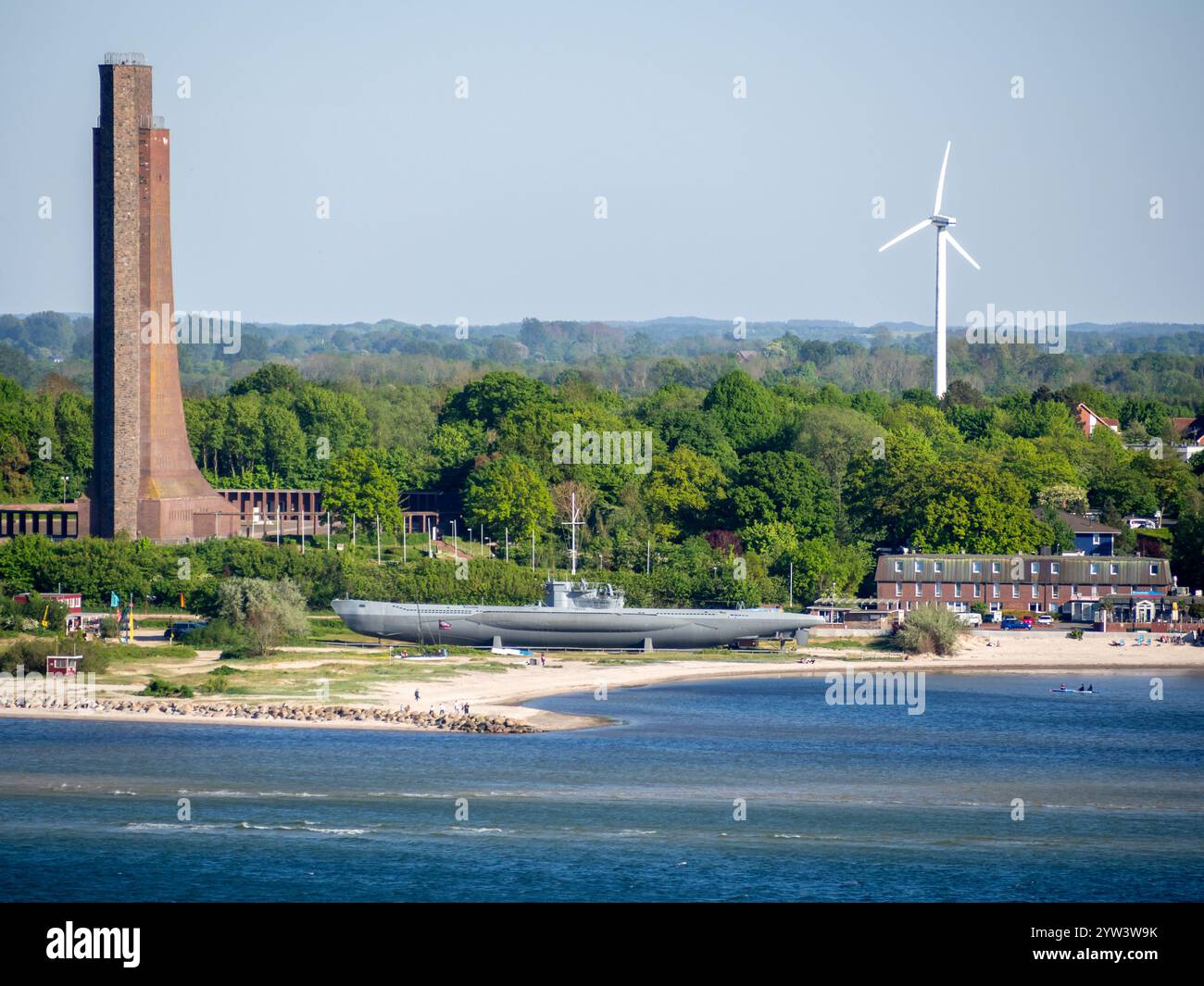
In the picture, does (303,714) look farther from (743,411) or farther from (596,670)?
(743,411)

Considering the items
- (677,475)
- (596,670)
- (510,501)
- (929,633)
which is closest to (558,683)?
(596,670)

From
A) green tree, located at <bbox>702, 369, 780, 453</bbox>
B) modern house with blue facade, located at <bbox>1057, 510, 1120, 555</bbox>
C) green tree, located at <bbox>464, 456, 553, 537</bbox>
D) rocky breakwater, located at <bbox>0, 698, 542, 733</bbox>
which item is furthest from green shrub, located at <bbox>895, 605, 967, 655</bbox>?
green tree, located at <bbox>702, 369, 780, 453</bbox>

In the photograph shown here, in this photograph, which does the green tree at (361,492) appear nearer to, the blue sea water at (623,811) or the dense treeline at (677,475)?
the dense treeline at (677,475)

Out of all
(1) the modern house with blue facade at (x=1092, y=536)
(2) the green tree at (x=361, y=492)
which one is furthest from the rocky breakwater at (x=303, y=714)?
(1) the modern house with blue facade at (x=1092, y=536)

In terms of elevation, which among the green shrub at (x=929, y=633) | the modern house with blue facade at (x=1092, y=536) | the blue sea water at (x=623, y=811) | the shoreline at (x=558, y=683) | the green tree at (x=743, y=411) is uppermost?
the green tree at (x=743, y=411)

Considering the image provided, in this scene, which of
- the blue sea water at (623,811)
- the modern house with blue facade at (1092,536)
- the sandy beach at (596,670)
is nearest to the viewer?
the blue sea water at (623,811)

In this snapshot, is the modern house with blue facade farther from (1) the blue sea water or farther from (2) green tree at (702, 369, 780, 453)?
(1) the blue sea water

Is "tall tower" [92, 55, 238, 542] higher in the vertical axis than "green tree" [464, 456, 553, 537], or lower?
higher
